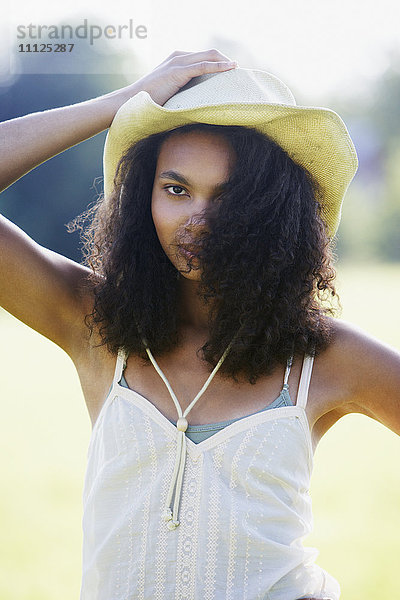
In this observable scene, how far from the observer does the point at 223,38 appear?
22.1 metres

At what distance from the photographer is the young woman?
136 cm

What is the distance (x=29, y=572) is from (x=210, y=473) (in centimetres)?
423

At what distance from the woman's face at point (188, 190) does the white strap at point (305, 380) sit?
0.92 ft

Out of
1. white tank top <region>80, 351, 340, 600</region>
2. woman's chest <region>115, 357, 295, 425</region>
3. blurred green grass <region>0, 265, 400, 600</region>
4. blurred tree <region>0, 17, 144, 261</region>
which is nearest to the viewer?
white tank top <region>80, 351, 340, 600</region>

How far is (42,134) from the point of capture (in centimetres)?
157

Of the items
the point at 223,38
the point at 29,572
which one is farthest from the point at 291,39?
the point at 29,572

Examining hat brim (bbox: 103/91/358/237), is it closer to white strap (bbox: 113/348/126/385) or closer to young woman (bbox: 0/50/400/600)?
young woman (bbox: 0/50/400/600)

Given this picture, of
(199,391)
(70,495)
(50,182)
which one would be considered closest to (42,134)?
(199,391)

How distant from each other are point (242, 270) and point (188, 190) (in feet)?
0.64

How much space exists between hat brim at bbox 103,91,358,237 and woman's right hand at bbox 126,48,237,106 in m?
0.07

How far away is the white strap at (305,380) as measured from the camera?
143cm

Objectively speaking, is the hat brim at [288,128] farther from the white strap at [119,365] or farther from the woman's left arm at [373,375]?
the white strap at [119,365]

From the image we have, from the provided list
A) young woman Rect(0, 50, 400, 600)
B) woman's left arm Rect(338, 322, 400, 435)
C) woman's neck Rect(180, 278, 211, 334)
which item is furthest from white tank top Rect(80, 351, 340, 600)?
woman's neck Rect(180, 278, 211, 334)

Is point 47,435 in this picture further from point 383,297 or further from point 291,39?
point 291,39
